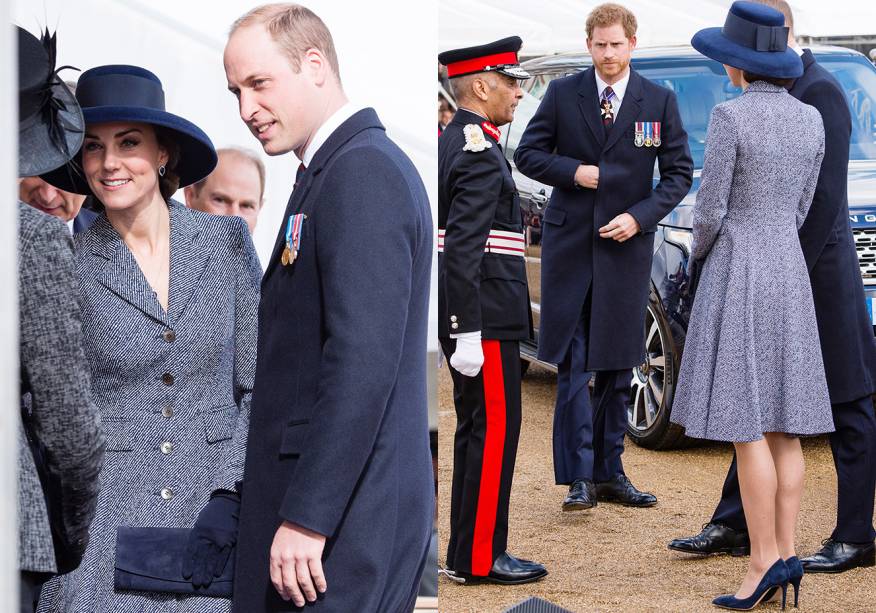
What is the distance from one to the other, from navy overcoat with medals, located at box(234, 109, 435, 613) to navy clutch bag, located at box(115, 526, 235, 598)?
157mm

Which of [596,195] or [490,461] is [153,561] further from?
[596,195]

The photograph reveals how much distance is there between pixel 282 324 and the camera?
2.11 metres

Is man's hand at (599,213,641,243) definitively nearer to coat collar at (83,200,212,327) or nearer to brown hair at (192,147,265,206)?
brown hair at (192,147,265,206)

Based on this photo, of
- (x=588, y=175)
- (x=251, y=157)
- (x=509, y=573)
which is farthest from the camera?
(x=588, y=175)

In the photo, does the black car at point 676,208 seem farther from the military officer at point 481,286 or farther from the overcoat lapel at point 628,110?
the military officer at point 481,286

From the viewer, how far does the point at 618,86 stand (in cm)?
424

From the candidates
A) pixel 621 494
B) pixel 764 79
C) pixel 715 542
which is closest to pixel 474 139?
pixel 764 79

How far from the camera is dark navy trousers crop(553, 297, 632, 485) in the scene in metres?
4.50

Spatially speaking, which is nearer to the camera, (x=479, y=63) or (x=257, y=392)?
(x=257, y=392)

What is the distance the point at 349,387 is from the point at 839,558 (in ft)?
9.49

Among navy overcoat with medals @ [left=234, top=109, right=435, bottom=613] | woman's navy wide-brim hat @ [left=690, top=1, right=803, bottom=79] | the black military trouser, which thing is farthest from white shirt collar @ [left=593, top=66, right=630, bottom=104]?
navy overcoat with medals @ [left=234, top=109, right=435, bottom=613]

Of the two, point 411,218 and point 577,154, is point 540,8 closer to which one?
point 577,154

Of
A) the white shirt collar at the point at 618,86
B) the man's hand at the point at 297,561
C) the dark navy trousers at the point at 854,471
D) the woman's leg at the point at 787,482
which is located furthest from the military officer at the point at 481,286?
the man's hand at the point at 297,561

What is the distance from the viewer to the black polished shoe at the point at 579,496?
4543 millimetres
